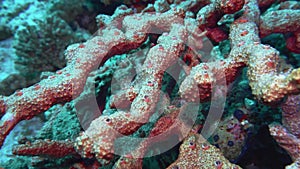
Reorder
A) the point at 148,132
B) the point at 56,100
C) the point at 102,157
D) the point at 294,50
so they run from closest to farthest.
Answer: the point at 102,157 < the point at 56,100 < the point at 148,132 < the point at 294,50

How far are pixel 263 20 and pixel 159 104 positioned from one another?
112 cm

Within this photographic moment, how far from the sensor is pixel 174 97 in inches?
77.7

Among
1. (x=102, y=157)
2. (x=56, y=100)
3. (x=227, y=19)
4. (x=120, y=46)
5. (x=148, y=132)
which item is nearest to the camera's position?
(x=102, y=157)

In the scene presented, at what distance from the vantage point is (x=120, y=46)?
1.83 metres

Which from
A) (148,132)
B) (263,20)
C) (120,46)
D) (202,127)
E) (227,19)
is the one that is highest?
(120,46)

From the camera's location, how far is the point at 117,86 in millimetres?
2201

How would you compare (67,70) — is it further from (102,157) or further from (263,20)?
(263,20)

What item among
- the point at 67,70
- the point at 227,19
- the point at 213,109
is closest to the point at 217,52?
the point at 227,19

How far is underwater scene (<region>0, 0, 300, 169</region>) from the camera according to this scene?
1.38 metres

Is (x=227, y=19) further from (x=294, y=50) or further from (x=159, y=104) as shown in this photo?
(x=159, y=104)

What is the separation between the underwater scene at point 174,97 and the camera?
4.53 ft

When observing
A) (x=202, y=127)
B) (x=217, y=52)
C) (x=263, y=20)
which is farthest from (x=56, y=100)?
(x=263, y=20)

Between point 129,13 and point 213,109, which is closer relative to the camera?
point 213,109

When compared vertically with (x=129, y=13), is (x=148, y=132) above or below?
below
